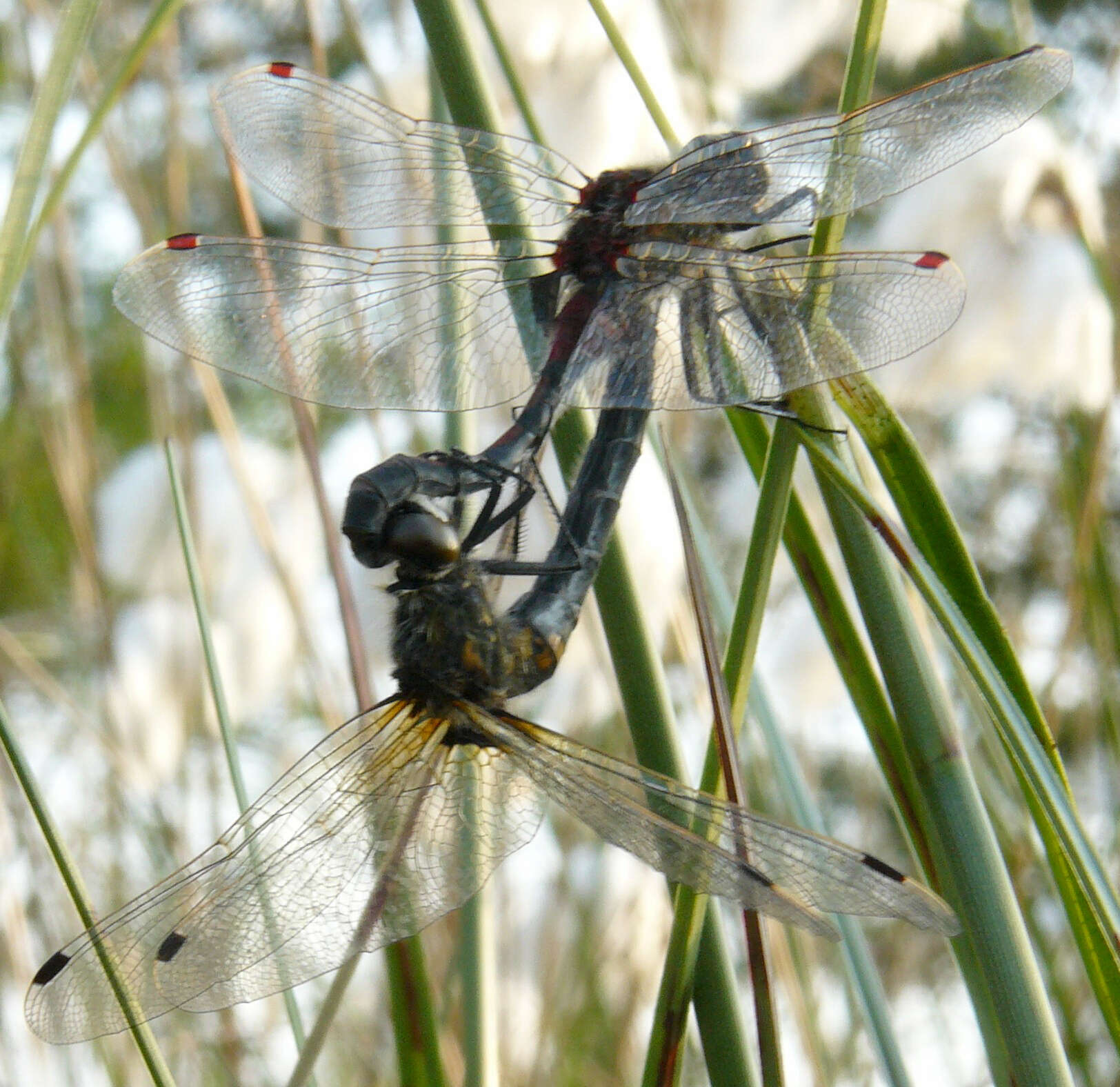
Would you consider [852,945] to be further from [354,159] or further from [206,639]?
[354,159]

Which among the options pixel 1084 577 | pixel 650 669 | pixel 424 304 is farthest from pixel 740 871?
pixel 1084 577

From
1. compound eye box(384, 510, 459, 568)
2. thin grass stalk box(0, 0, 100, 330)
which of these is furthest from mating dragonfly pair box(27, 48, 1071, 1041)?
thin grass stalk box(0, 0, 100, 330)

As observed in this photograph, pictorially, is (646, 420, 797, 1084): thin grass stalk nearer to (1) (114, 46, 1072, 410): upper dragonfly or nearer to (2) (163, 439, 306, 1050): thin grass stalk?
(1) (114, 46, 1072, 410): upper dragonfly

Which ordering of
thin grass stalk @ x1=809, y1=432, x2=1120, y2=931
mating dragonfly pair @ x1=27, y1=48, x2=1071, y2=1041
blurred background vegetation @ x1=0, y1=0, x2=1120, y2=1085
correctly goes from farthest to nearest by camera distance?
blurred background vegetation @ x1=0, y1=0, x2=1120, y2=1085 < mating dragonfly pair @ x1=27, y1=48, x2=1071, y2=1041 < thin grass stalk @ x1=809, y1=432, x2=1120, y2=931

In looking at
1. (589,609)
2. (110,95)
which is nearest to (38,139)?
(110,95)

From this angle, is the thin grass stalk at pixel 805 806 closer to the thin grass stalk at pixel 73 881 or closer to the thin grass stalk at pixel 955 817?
the thin grass stalk at pixel 955 817

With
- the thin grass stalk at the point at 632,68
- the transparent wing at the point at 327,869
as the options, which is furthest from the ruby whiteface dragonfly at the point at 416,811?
the thin grass stalk at the point at 632,68
